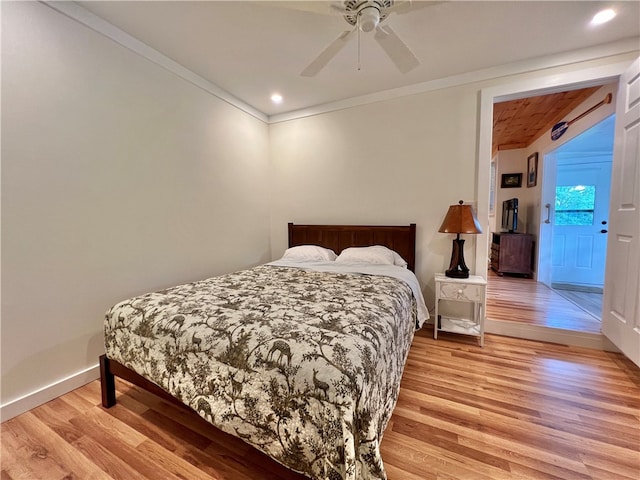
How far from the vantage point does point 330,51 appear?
177 centimetres

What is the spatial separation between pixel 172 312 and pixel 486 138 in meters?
3.08

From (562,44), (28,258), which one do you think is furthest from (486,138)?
(28,258)

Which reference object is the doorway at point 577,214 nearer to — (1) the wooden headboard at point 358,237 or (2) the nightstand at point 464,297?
(2) the nightstand at point 464,297

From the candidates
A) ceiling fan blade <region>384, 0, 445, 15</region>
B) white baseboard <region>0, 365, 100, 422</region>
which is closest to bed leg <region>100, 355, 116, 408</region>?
white baseboard <region>0, 365, 100, 422</region>

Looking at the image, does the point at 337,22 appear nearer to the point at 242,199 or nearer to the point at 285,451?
the point at 242,199

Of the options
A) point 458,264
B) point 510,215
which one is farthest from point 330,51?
point 510,215

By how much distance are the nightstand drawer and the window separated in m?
3.21

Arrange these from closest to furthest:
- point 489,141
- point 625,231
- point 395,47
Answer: point 395,47 < point 625,231 < point 489,141

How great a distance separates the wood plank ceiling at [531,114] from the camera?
3199 mm

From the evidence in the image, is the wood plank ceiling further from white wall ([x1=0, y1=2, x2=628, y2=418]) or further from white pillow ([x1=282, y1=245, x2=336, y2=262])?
white pillow ([x1=282, y1=245, x2=336, y2=262])

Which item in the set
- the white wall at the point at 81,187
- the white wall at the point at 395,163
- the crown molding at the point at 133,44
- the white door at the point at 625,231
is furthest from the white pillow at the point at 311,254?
the white door at the point at 625,231

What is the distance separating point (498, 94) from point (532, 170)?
3189mm

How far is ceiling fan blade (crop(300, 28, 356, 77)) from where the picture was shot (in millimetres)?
1699

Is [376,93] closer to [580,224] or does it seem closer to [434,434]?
[434,434]
